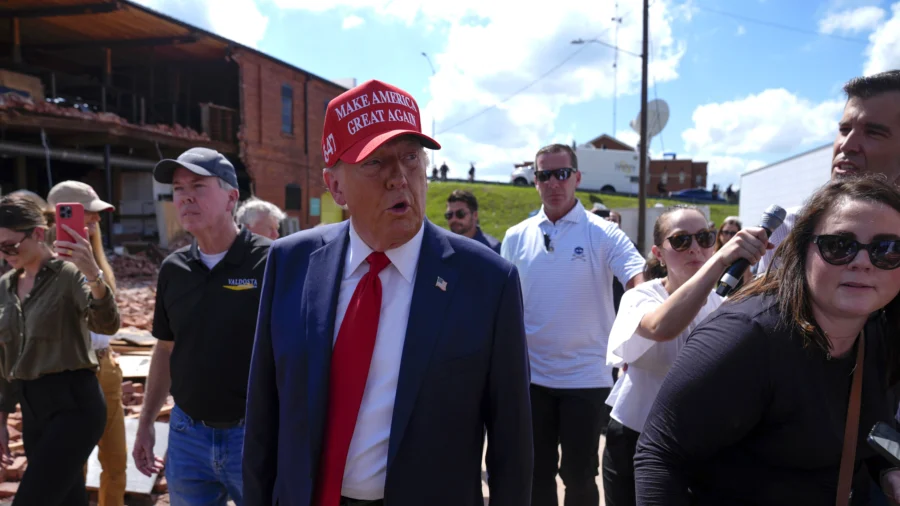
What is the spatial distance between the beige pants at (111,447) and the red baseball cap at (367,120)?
308 cm

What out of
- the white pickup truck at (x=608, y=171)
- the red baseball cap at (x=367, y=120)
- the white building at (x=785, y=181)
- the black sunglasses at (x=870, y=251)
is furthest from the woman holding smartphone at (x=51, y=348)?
the white pickup truck at (x=608, y=171)

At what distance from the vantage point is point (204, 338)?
2.78m

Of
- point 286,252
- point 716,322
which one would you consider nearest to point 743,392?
point 716,322

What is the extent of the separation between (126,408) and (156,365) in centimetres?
335

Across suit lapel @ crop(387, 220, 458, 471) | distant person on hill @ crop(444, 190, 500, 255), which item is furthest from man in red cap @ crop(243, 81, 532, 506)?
distant person on hill @ crop(444, 190, 500, 255)

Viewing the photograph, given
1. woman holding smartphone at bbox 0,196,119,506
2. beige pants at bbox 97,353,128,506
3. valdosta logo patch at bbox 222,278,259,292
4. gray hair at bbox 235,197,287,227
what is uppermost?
gray hair at bbox 235,197,287,227

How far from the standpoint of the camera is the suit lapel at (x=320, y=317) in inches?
64.6

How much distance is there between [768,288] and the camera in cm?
183

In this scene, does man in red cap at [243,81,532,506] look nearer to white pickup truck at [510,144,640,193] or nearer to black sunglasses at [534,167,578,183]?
black sunglasses at [534,167,578,183]

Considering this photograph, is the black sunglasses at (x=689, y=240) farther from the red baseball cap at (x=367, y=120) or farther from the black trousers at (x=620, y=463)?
the red baseball cap at (x=367, y=120)

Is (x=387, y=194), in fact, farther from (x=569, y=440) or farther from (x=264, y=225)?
(x=264, y=225)

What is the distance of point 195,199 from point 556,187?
229cm

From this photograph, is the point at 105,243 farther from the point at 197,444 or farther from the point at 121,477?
the point at 197,444

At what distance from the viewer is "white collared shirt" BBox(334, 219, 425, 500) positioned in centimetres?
165
